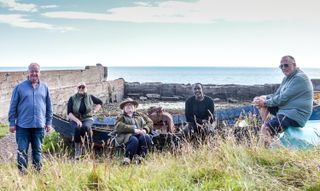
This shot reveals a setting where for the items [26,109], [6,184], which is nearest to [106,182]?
[6,184]

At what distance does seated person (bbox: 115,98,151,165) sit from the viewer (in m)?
7.64

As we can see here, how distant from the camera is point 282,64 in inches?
270

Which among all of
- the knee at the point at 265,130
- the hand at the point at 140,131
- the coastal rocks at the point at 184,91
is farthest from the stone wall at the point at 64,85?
the knee at the point at 265,130

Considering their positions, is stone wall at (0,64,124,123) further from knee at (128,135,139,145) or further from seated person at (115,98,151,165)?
knee at (128,135,139,145)

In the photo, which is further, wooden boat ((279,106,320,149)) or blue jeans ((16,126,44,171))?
blue jeans ((16,126,44,171))

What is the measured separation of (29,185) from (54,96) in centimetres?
1333

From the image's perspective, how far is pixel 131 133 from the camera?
307 inches

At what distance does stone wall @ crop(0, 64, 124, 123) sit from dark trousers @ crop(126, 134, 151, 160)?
6874 millimetres

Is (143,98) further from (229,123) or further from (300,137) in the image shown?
(300,137)

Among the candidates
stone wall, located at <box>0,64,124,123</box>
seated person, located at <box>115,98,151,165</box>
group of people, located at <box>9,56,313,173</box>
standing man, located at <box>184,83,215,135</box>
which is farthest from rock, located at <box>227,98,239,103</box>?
group of people, located at <box>9,56,313,173</box>

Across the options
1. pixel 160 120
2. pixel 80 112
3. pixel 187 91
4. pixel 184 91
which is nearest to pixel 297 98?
pixel 160 120

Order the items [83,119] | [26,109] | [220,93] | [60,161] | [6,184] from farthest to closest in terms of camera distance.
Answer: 1. [220,93]
2. [83,119]
3. [26,109]
4. [60,161]
5. [6,184]

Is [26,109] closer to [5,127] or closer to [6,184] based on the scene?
[6,184]

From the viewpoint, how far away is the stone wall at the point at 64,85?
1366 centimetres
